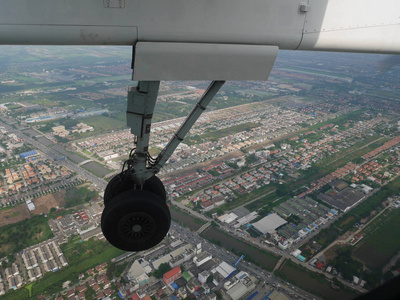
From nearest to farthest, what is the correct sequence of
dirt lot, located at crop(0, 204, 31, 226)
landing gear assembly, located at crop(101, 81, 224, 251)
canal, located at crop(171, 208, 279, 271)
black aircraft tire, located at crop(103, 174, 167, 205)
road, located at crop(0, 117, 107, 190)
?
1. landing gear assembly, located at crop(101, 81, 224, 251)
2. black aircraft tire, located at crop(103, 174, 167, 205)
3. canal, located at crop(171, 208, 279, 271)
4. dirt lot, located at crop(0, 204, 31, 226)
5. road, located at crop(0, 117, 107, 190)

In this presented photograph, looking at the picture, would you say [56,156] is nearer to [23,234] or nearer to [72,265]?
[23,234]

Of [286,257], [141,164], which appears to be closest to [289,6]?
[141,164]

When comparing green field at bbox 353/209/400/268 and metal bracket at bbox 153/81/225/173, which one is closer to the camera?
metal bracket at bbox 153/81/225/173

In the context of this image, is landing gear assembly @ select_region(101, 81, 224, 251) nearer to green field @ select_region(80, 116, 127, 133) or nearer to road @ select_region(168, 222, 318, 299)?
road @ select_region(168, 222, 318, 299)

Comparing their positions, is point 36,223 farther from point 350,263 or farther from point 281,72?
point 281,72

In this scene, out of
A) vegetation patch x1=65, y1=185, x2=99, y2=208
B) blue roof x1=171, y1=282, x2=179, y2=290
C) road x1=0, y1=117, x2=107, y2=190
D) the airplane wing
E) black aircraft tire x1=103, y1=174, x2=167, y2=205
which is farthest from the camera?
road x1=0, y1=117, x2=107, y2=190

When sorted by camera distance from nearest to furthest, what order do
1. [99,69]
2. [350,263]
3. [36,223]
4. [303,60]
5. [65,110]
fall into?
[350,263] → [36,223] → [65,110] → [99,69] → [303,60]

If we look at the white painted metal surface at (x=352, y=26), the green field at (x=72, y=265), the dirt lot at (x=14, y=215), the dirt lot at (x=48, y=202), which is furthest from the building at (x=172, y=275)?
the white painted metal surface at (x=352, y=26)

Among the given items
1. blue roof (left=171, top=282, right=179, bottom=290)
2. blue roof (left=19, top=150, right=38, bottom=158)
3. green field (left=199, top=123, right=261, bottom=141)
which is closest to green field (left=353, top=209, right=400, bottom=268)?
blue roof (left=171, top=282, right=179, bottom=290)
